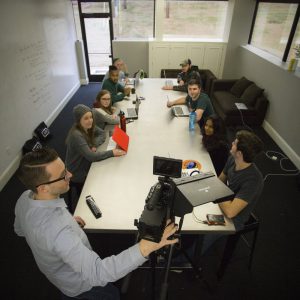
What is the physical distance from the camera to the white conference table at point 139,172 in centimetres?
163

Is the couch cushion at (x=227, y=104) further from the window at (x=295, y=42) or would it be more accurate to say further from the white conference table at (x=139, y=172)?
the white conference table at (x=139, y=172)

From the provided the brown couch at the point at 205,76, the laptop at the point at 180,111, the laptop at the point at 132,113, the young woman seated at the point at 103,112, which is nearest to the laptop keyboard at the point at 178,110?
the laptop at the point at 180,111

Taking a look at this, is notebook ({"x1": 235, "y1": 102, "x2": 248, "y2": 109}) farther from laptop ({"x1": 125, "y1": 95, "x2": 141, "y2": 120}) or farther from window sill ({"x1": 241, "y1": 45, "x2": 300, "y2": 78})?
laptop ({"x1": 125, "y1": 95, "x2": 141, "y2": 120})

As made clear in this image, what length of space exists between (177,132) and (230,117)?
1.98m

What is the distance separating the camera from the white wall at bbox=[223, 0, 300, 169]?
12.0 feet

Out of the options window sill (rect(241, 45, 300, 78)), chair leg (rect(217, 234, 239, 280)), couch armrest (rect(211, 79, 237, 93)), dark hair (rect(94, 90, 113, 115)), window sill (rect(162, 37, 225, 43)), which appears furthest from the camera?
window sill (rect(162, 37, 225, 43))

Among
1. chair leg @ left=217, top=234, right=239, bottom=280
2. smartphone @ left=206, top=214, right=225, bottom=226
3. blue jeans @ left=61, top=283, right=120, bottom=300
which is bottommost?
chair leg @ left=217, top=234, right=239, bottom=280

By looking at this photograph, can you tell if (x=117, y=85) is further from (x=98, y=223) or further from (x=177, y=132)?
(x=98, y=223)

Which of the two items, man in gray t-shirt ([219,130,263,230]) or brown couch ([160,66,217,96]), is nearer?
man in gray t-shirt ([219,130,263,230])

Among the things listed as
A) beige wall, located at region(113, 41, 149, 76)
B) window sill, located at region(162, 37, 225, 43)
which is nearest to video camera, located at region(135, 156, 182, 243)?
window sill, located at region(162, 37, 225, 43)

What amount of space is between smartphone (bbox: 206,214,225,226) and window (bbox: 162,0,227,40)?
5673 mm

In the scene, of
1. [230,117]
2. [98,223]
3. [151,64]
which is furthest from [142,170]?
[151,64]

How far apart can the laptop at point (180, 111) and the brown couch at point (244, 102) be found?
134 centimetres

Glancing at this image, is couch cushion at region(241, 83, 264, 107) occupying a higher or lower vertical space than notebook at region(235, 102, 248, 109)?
higher
